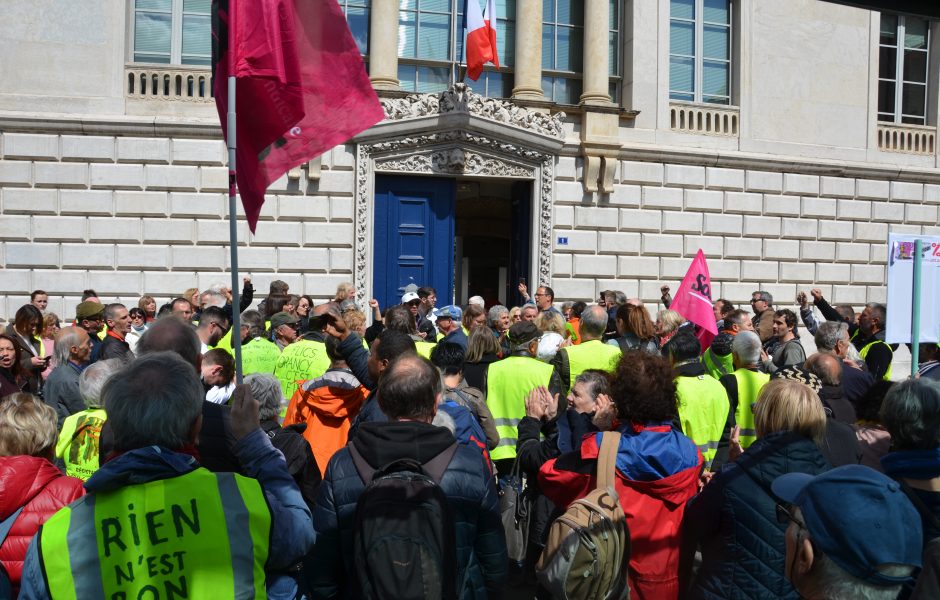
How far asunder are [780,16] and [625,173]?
4880mm

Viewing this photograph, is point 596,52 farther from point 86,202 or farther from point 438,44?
point 86,202

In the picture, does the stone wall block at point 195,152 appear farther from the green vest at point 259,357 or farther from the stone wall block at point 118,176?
the green vest at point 259,357

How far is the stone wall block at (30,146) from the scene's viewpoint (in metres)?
14.1

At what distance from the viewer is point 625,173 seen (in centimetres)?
1653

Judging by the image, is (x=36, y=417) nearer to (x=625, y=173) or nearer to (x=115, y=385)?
(x=115, y=385)

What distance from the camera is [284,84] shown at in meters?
5.18

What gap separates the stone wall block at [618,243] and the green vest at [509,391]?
1021 centimetres

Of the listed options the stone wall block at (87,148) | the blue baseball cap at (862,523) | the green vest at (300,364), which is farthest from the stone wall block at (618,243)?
the blue baseball cap at (862,523)

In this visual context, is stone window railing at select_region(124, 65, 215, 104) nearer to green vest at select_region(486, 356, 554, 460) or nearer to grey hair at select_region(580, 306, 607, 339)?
grey hair at select_region(580, 306, 607, 339)

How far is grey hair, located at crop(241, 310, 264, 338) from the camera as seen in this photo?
784 cm

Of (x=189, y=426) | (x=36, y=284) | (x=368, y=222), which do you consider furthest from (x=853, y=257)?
(x=189, y=426)

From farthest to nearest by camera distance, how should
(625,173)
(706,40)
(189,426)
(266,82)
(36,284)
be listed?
1. (706,40)
2. (625,173)
3. (36,284)
4. (266,82)
5. (189,426)

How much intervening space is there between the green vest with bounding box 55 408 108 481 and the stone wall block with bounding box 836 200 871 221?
16806mm

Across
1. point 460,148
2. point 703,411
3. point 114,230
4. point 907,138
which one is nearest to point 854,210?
point 907,138
